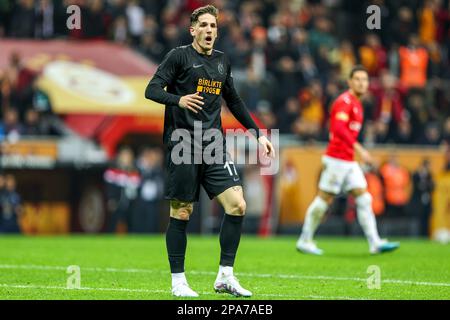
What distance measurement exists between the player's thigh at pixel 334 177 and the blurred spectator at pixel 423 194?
854cm

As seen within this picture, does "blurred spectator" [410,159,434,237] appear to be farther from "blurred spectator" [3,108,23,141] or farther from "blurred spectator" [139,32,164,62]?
A: "blurred spectator" [3,108,23,141]

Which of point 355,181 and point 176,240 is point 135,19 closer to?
point 355,181

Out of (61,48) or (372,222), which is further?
(61,48)

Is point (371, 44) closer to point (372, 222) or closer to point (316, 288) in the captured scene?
point (372, 222)

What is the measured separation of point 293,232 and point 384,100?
4.73m

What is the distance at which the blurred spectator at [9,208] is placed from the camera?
67.9 feet

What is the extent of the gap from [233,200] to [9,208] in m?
11.9

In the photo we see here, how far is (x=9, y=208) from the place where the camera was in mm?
20734

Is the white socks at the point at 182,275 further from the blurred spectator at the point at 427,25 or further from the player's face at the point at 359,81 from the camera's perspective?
the blurred spectator at the point at 427,25

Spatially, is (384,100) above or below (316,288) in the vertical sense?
above

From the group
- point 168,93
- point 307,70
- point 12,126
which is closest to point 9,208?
point 12,126

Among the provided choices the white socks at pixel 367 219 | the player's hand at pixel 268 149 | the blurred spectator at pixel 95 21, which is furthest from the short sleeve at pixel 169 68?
the blurred spectator at pixel 95 21
